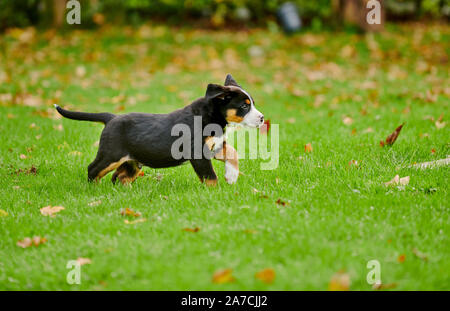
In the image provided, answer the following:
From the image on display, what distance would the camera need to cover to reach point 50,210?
4.19m

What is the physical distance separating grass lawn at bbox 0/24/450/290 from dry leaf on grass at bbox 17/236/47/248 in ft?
0.15

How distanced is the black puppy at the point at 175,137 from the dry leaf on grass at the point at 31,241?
1.08 metres

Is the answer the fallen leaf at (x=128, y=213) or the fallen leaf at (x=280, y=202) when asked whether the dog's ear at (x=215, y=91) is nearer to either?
the fallen leaf at (x=280, y=202)

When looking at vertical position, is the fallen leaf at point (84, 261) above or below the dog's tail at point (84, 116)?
below

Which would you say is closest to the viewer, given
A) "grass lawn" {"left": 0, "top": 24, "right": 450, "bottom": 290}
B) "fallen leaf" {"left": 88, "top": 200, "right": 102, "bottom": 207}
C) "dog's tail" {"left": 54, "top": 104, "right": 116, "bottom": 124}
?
"grass lawn" {"left": 0, "top": 24, "right": 450, "bottom": 290}

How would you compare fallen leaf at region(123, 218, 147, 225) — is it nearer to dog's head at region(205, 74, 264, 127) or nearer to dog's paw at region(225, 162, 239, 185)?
dog's paw at region(225, 162, 239, 185)

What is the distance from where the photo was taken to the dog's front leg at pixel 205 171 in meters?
4.38

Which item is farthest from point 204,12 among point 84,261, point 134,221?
point 84,261

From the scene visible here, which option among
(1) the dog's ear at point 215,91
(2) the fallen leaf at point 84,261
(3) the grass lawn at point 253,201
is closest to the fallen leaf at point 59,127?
(3) the grass lawn at point 253,201

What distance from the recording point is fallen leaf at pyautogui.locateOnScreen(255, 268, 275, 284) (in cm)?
297

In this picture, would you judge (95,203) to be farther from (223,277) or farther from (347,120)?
(347,120)

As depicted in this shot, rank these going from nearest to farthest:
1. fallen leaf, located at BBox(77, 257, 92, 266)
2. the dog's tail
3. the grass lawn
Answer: the grass lawn
fallen leaf, located at BBox(77, 257, 92, 266)
the dog's tail

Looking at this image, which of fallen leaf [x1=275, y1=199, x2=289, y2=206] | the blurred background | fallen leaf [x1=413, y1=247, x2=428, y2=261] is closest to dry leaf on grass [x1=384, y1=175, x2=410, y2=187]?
fallen leaf [x1=275, y1=199, x2=289, y2=206]

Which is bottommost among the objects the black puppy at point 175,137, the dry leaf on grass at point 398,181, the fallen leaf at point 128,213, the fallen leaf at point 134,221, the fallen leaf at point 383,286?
the fallen leaf at point 383,286
